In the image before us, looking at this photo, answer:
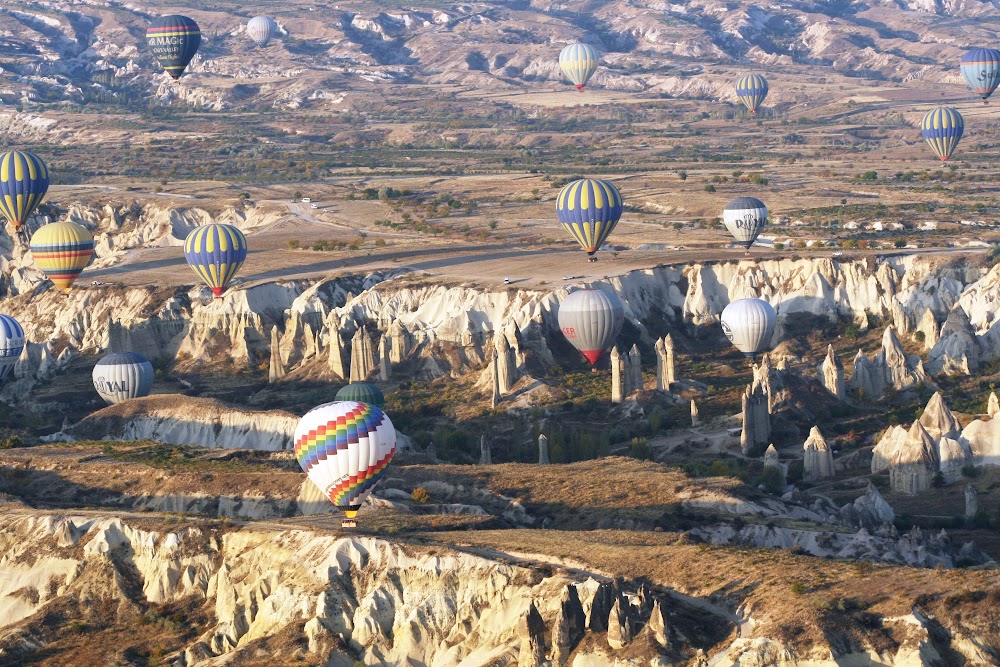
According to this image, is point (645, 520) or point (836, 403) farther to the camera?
point (836, 403)

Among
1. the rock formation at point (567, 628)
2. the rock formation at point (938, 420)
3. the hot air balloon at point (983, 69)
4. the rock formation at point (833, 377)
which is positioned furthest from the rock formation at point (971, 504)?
the hot air balloon at point (983, 69)

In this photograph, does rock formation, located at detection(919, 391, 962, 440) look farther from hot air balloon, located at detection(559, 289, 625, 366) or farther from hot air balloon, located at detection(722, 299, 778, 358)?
hot air balloon, located at detection(559, 289, 625, 366)

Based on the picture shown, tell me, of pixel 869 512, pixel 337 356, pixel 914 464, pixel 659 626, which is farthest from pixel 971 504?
pixel 337 356

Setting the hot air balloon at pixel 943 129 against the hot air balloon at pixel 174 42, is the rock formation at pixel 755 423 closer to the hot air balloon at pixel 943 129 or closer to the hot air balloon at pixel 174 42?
the hot air balloon at pixel 943 129

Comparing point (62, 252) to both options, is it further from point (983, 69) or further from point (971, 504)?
point (983, 69)

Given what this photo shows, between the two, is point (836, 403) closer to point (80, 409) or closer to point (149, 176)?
point (80, 409)

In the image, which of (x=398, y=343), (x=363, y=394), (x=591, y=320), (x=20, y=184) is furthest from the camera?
(x=20, y=184)

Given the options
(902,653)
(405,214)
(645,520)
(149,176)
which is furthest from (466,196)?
(902,653)
